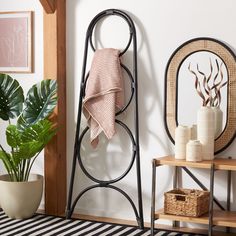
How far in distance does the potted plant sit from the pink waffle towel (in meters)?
0.31

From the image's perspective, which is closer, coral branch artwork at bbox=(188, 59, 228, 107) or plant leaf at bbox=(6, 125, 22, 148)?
coral branch artwork at bbox=(188, 59, 228, 107)

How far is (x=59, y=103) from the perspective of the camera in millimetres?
4559

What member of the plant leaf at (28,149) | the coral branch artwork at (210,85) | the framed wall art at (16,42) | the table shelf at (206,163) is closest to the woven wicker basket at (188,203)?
the table shelf at (206,163)

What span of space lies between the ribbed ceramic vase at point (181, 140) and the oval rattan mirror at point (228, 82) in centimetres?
23

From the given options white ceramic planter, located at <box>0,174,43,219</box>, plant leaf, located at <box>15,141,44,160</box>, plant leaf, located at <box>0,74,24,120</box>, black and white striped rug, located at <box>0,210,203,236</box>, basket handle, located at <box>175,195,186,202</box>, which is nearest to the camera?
basket handle, located at <box>175,195,186,202</box>

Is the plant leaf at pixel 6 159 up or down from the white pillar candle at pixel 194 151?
down

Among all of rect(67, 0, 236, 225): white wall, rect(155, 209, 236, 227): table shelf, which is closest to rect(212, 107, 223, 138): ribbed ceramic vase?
rect(67, 0, 236, 225): white wall

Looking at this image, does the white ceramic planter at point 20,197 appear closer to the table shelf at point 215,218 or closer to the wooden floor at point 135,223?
the wooden floor at point 135,223

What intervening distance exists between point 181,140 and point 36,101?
1256 millimetres

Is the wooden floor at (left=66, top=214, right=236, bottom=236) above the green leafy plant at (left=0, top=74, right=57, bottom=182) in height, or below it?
below

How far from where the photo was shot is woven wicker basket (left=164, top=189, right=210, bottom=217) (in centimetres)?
374

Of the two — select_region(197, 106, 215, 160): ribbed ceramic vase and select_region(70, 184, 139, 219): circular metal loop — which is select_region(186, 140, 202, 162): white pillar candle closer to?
select_region(197, 106, 215, 160): ribbed ceramic vase

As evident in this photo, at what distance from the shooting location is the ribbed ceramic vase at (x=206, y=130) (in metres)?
3.81

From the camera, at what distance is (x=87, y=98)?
4.28 m
